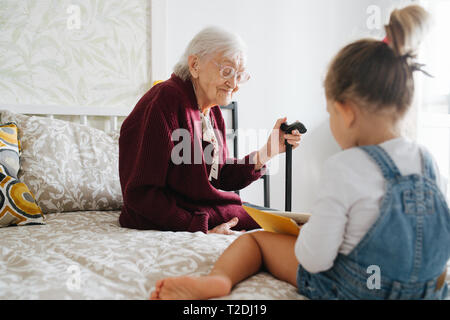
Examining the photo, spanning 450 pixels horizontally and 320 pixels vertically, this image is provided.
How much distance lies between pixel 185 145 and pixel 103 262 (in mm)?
531

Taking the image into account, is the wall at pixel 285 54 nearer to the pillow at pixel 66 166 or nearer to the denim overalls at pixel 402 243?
the pillow at pixel 66 166

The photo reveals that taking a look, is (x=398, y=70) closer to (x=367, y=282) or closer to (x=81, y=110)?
(x=367, y=282)

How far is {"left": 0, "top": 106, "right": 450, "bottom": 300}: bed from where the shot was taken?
0.79 metres

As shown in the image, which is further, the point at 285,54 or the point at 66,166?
the point at 285,54

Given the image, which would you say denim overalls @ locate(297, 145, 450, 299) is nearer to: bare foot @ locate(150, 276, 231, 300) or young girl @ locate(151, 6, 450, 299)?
young girl @ locate(151, 6, 450, 299)

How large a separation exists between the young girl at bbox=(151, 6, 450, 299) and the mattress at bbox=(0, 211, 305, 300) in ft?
0.28

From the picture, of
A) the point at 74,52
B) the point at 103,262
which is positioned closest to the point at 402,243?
the point at 103,262

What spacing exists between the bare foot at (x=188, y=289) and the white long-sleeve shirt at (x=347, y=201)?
0.61 feet

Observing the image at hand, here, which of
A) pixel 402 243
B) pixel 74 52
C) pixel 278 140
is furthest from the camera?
pixel 74 52

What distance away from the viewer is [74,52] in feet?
6.63

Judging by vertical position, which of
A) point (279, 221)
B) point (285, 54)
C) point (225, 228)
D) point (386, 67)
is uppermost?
point (285, 54)

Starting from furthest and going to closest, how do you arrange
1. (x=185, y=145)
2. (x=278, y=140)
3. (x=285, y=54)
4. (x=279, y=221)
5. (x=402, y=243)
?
(x=285, y=54) → (x=278, y=140) → (x=185, y=145) → (x=279, y=221) → (x=402, y=243)

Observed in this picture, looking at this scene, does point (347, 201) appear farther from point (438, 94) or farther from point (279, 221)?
point (438, 94)
